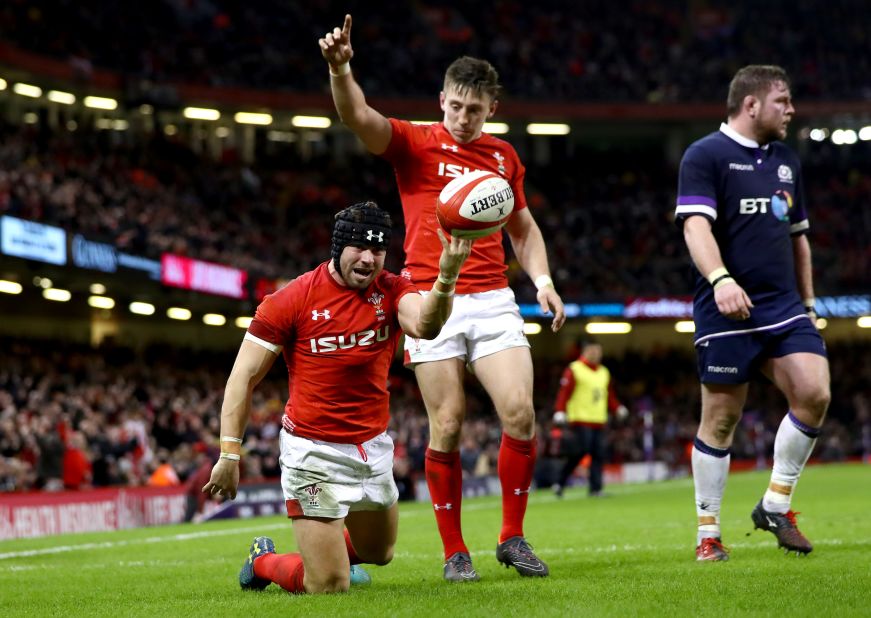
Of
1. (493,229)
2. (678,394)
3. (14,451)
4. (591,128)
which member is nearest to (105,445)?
(14,451)

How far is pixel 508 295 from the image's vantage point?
21.7 ft

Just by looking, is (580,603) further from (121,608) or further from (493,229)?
(121,608)

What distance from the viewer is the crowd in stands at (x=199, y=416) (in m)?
18.2

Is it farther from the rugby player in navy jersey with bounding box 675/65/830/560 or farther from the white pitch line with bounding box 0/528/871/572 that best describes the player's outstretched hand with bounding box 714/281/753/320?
the white pitch line with bounding box 0/528/871/572

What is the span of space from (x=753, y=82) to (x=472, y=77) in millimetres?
1646

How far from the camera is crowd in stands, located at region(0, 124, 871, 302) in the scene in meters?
26.1

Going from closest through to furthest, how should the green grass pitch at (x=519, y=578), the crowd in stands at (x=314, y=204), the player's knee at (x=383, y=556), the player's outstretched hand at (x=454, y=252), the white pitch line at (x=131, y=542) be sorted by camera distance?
the green grass pitch at (x=519, y=578) < the player's outstretched hand at (x=454, y=252) < the player's knee at (x=383, y=556) < the white pitch line at (x=131, y=542) < the crowd in stands at (x=314, y=204)

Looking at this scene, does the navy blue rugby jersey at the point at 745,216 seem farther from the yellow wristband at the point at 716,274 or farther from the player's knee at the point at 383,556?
the player's knee at the point at 383,556

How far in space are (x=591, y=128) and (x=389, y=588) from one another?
39.5 meters

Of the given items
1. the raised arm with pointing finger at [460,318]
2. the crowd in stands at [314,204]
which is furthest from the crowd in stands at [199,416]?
the raised arm with pointing finger at [460,318]

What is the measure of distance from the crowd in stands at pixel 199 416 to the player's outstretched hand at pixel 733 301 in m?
11.5

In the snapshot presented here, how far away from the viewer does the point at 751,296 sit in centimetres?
669

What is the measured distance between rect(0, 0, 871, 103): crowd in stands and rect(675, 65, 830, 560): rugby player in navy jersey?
95.1 ft

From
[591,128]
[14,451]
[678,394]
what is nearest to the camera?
[14,451]
